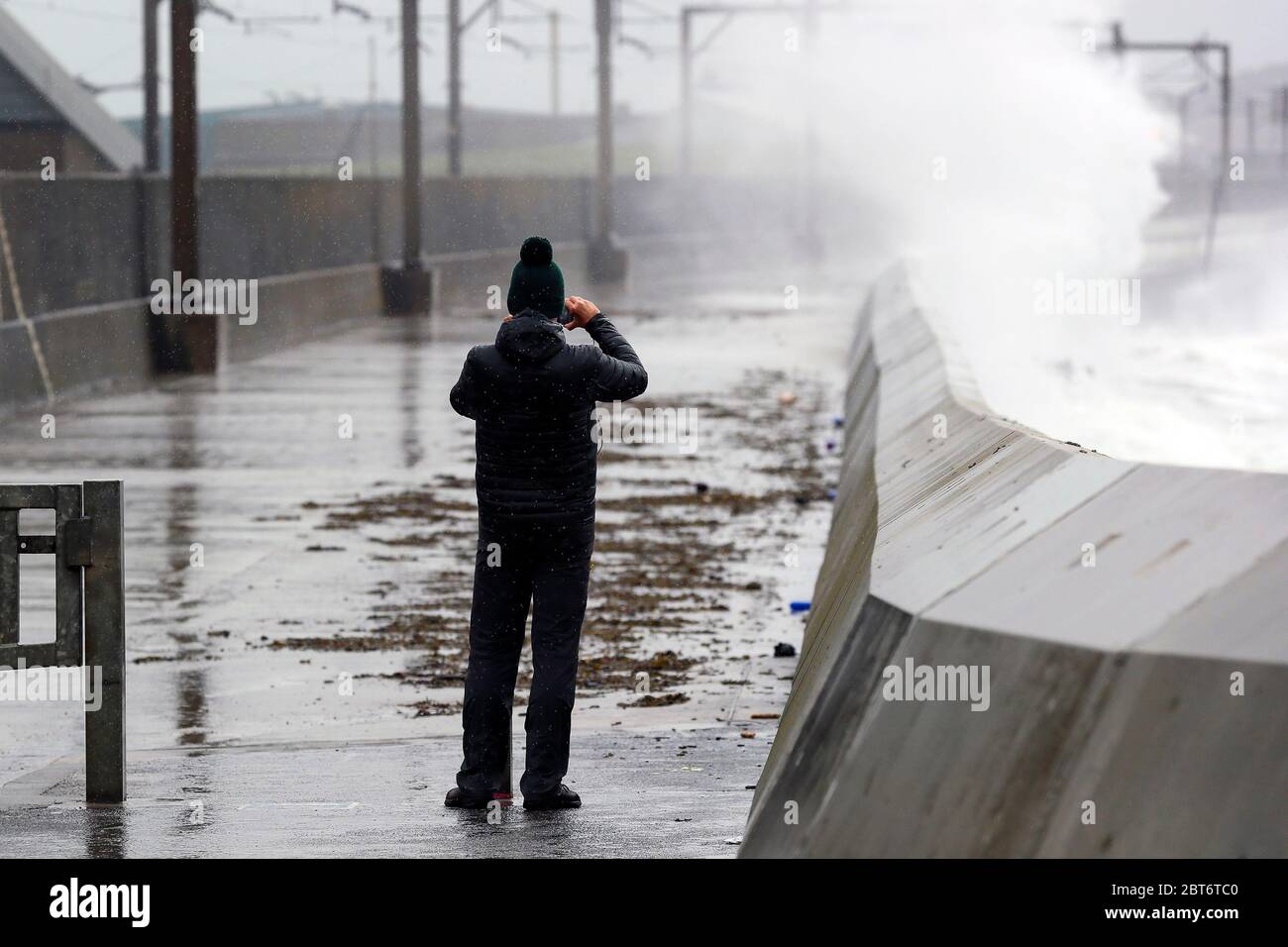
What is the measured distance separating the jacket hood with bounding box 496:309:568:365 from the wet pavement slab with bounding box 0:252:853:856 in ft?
4.63

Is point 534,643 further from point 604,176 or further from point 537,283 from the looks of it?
point 604,176

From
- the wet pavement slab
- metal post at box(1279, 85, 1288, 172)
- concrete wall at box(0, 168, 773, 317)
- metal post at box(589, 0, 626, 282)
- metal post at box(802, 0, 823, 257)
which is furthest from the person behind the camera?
metal post at box(1279, 85, 1288, 172)

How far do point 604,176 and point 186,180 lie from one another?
26.2 m

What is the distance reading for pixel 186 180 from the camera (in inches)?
983

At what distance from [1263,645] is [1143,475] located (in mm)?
1103

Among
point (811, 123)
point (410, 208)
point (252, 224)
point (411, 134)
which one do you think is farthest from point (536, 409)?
point (811, 123)

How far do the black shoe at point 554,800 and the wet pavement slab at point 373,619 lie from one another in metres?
0.07

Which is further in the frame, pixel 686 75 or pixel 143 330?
pixel 686 75

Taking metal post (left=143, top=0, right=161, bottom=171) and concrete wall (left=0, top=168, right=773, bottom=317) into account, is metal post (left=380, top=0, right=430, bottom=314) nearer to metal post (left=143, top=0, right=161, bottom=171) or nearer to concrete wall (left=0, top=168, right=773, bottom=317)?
concrete wall (left=0, top=168, right=773, bottom=317)

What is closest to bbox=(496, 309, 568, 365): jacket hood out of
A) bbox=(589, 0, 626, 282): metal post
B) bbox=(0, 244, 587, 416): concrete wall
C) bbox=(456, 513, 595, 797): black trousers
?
bbox=(456, 513, 595, 797): black trousers

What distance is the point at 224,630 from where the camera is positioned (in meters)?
10.8

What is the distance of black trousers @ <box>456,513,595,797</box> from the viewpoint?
667 centimetres
